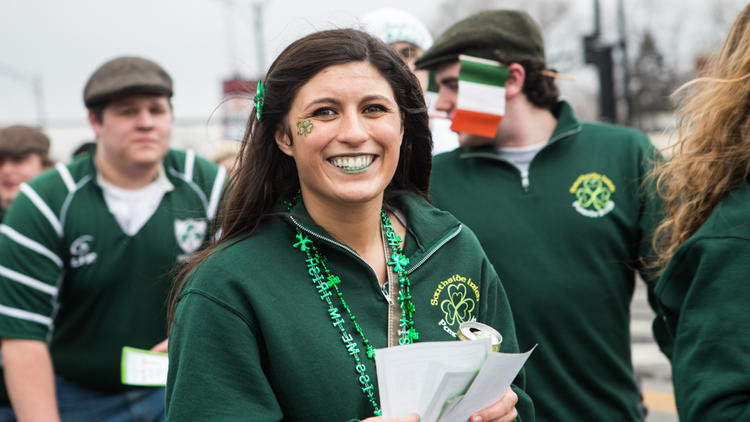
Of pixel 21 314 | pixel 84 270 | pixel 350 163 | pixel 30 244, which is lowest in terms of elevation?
pixel 21 314

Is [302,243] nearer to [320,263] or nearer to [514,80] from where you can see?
[320,263]

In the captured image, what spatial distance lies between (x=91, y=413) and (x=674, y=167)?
283cm

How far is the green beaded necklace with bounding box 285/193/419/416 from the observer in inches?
80.0

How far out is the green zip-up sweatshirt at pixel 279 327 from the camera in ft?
6.29

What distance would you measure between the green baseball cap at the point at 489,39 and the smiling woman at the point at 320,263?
980 millimetres

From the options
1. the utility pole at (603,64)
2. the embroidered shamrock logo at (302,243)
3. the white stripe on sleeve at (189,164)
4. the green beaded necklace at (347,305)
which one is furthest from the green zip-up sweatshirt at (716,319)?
the utility pole at (603,64)

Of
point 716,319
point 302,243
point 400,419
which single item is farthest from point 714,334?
point 302,243

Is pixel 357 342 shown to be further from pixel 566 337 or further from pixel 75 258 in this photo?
pixel 75 258

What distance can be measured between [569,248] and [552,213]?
16cm

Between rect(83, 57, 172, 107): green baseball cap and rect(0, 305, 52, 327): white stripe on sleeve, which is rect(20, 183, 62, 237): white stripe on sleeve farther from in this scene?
rect(83, 57, 172, 107): green baseball cap

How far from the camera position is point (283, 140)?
230 cm

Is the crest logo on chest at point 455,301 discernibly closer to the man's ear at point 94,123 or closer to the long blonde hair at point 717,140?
the long blonde hair at point 717,140

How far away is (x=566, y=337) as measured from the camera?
306 cm

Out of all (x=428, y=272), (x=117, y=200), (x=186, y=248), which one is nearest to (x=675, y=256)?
(x=428, y=272)
